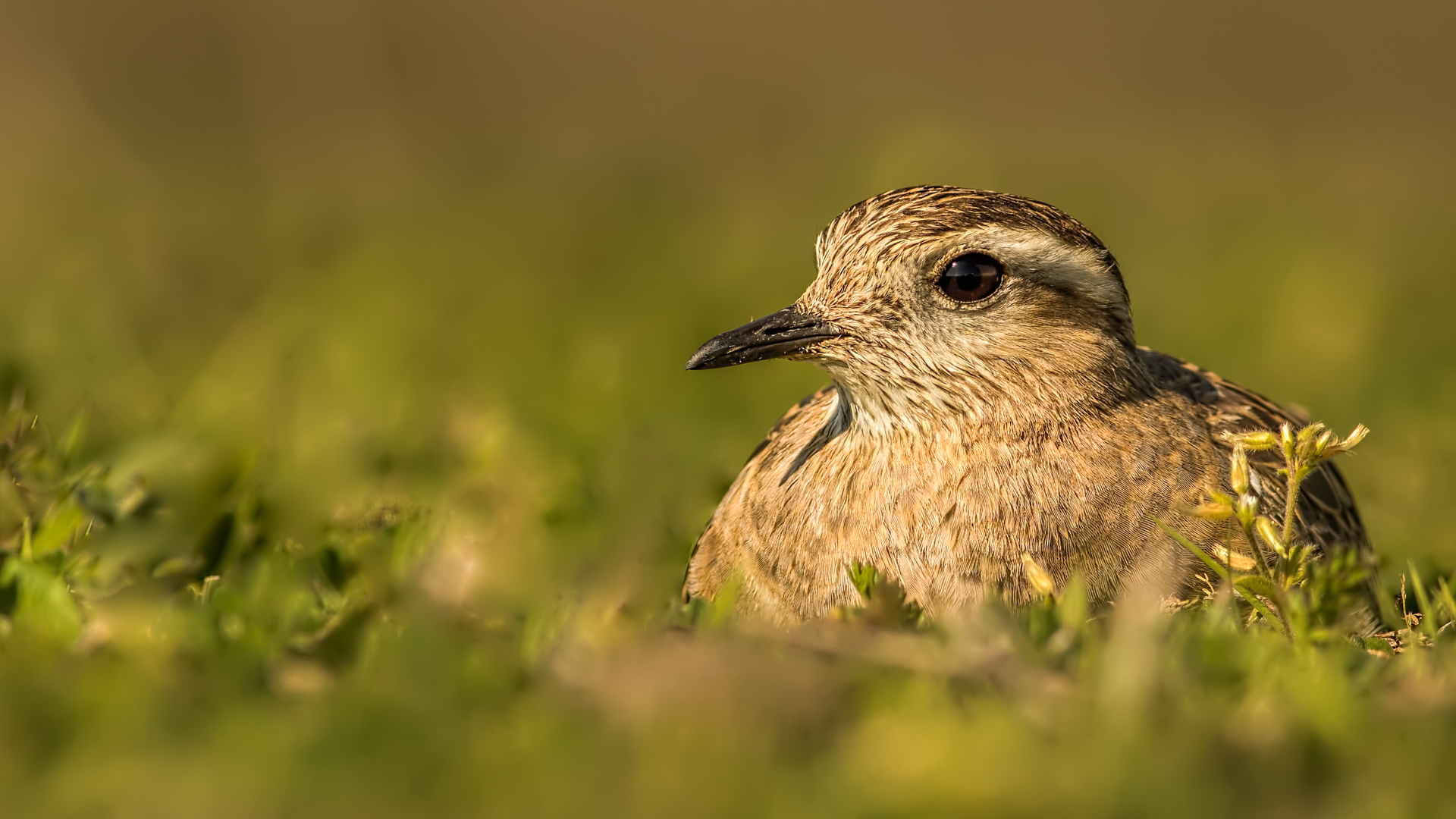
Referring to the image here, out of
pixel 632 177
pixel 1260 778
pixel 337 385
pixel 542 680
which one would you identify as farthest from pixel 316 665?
pixel 632 177

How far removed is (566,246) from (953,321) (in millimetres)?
7381

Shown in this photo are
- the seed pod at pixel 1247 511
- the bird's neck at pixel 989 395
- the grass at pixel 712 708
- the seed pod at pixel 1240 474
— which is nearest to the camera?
the grass at pixel 712 708

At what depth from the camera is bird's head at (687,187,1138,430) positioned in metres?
5.32

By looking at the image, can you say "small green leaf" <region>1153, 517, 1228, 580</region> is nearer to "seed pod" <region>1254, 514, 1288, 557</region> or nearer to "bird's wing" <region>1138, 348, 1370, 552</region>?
"seed pod" <region>1254, 514, 1288, 557</region>

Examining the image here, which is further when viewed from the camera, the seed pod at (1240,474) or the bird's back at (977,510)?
the bird's back at (977,510)

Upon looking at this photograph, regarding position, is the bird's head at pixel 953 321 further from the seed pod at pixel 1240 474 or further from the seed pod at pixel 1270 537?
the seed pod at pixel 1270 537

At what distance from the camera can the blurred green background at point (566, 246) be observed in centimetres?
514

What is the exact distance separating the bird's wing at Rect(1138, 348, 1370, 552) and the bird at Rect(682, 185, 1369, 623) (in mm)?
20

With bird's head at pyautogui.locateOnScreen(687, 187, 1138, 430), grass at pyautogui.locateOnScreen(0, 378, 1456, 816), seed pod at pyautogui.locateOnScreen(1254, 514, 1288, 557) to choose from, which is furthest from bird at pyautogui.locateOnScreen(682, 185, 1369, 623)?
seed pod at pyautogui.locateOnScreen(1254, 514, 1288, 557)

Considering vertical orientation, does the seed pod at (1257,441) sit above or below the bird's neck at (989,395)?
above

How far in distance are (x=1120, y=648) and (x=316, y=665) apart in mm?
1921

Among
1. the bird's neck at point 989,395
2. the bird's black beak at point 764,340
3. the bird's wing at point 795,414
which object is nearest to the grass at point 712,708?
the bird's neck at point 989,395

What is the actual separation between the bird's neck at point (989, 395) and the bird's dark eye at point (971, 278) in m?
0.23

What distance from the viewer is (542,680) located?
150 inches
